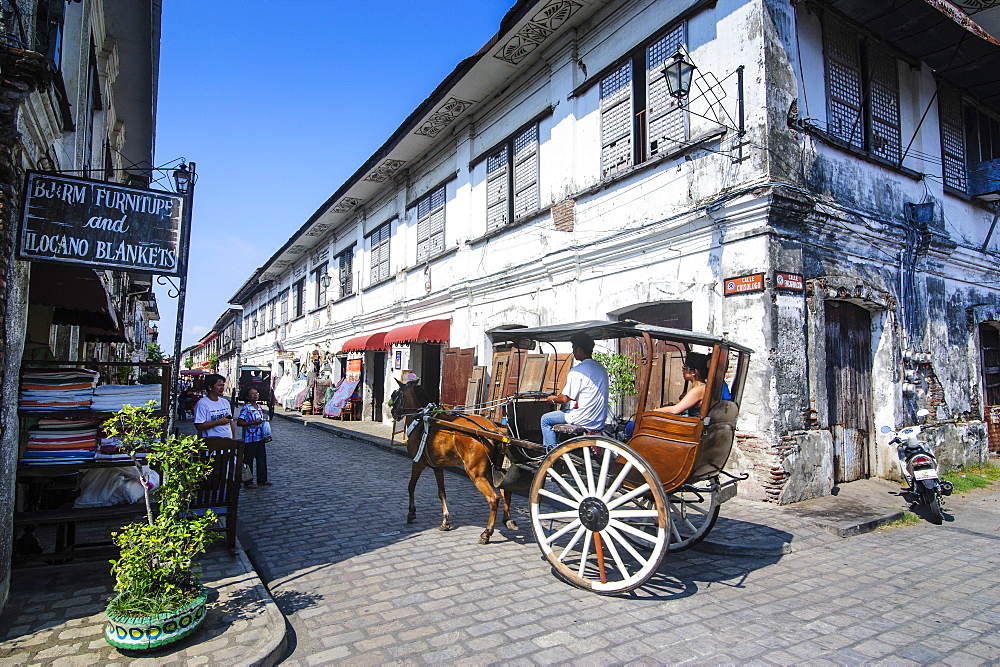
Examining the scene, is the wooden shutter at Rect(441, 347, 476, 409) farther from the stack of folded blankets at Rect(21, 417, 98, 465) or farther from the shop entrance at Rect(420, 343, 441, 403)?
the stack of folded blankets at Rect(21, 417, 98, 465)

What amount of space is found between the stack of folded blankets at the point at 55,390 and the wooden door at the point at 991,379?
1292 centimetres

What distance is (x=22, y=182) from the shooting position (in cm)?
402

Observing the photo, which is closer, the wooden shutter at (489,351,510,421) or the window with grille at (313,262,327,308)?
the wooden shutter at (489,351,510,421)

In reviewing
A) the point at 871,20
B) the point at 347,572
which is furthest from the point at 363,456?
the point at 871,20

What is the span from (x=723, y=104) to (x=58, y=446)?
26.4 feet

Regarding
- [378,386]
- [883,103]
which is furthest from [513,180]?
[378,386]

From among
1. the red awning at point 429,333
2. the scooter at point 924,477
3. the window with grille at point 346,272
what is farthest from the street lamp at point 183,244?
the window with grille at point 346,272

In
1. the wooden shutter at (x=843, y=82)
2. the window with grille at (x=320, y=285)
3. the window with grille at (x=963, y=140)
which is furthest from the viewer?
the window with grille at (x=320, y=285)

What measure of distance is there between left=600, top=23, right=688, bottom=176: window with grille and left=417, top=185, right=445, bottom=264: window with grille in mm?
6393

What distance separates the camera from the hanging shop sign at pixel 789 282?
277 inches

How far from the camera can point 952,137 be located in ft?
34.1

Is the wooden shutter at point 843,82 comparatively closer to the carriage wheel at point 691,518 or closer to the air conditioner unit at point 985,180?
the air conditioner unit at point 985,180

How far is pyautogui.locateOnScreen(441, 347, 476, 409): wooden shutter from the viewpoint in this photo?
12.9 m

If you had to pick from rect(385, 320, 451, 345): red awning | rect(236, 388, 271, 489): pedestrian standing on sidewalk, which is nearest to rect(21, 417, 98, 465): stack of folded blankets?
rect(236, 388, 271, 489): pedestrian standing on sidewalk
